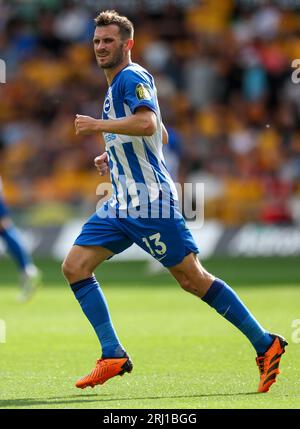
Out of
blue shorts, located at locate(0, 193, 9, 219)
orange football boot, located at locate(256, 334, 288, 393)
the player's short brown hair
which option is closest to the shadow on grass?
orange football boot, located at locate(256, 334, 288, 393)

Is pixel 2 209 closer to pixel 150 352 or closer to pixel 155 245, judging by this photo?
pixel 150 352

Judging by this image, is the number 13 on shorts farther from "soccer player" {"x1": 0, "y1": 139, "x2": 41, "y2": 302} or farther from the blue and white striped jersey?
"soccer player" {"x1": 0, "y1": 139, "x2": 41, "y2": 302}

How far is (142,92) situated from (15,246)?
21.4ft

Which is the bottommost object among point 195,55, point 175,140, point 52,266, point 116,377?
point 52,266

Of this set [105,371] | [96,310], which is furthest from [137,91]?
[105,371]

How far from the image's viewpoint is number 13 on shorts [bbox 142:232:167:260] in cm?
639

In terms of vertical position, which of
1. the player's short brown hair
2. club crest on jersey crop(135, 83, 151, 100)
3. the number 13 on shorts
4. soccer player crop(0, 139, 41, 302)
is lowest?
soccer player crop(0, 139, 41, 302)

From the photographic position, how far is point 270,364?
6.32 m

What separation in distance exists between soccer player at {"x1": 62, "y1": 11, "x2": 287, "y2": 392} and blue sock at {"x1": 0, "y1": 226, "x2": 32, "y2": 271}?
5.97 metres

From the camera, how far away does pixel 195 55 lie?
19.7 meters

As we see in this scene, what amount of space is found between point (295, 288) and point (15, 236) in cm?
357

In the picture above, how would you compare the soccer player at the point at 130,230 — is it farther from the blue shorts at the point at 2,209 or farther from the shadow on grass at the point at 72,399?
the blue shorts at the point at 2,209
